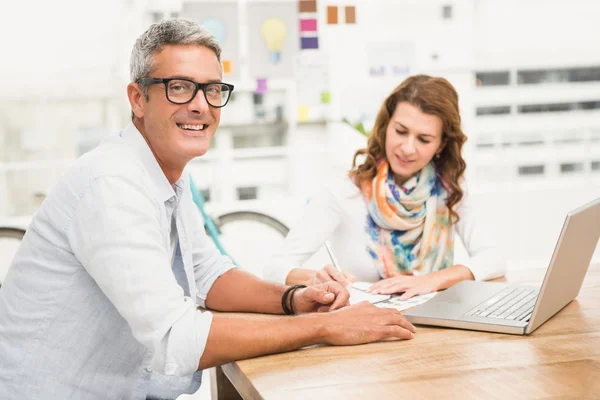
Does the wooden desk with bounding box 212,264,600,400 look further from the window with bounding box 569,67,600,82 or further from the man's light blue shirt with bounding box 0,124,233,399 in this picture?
the window with bounding box 569,67,600,82

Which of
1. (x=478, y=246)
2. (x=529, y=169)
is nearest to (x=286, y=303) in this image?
(x=478, y=246)

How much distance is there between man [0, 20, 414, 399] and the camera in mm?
1143

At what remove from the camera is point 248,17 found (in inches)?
158

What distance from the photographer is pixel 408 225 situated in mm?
1998

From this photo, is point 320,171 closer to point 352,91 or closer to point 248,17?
point 352,91

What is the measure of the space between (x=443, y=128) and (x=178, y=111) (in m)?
0.99

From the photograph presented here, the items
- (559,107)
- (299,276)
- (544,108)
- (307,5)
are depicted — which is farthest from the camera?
(559,107)

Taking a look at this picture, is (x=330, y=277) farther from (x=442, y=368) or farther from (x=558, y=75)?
(x=558, y=75)

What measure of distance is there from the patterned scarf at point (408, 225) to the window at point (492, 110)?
9.25 ft

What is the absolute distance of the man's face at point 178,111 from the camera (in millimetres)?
1310

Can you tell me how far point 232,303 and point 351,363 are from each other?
50cm

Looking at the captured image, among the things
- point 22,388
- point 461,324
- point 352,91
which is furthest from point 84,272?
point 352,91

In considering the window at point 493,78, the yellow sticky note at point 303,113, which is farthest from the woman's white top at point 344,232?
the window at point 493,78

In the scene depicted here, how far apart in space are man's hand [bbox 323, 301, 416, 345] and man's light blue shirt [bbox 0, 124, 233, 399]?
0.70ft
